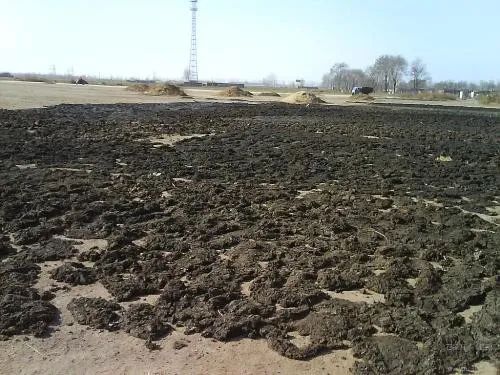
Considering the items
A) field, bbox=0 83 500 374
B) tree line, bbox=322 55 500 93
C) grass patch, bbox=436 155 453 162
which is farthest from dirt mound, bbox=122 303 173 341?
tree line, bbox=322 55 500 93

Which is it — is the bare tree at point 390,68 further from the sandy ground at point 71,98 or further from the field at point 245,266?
the field at point 245,266

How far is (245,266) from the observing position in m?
6.74

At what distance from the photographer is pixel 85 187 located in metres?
10.9

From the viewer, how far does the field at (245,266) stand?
4.73 m

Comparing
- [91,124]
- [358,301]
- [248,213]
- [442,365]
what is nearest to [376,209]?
[248,213]

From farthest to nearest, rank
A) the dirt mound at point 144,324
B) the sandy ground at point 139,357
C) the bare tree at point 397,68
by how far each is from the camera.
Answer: the bare tree at point 397,68 < the dirt mound at point 144,324 < the sandy ground at point 139,357

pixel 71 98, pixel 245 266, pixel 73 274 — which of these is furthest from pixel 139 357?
pixel 71 98

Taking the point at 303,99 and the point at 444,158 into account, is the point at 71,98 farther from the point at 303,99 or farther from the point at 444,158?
the point at 444,158

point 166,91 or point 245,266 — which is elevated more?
point 166,91

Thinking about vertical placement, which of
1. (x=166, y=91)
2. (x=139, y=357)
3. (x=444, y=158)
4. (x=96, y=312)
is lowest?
(x=139, y=357)

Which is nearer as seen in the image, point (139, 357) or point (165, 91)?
point (139, 357)

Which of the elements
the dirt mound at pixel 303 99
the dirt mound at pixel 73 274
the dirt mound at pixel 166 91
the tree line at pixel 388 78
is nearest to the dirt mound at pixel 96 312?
the dirt mound at pixel 73 274

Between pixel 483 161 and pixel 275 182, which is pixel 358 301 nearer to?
pixel 275 182

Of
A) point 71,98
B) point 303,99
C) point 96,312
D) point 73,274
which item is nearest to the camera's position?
point 96,312
